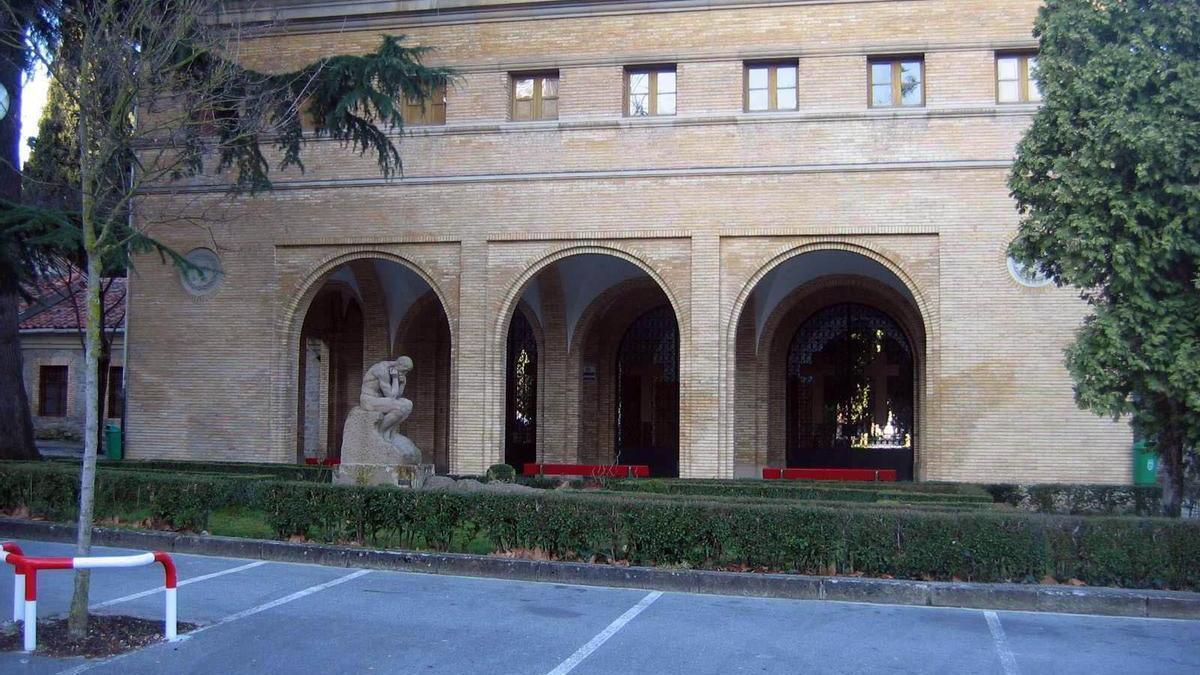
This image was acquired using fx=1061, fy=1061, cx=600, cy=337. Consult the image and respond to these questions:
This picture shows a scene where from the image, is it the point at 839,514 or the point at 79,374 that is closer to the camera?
the point at 839,514

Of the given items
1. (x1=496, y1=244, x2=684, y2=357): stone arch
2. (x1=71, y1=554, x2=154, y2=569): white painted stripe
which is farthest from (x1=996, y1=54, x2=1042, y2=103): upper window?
(x1=71, y1=554, x2=154, y2=569): white painted stripe

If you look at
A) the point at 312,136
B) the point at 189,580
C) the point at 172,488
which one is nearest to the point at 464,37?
the point at 312,136

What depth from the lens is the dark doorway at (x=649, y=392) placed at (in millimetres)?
25016

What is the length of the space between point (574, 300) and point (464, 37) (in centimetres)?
628

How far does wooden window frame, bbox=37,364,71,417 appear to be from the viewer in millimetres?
30922

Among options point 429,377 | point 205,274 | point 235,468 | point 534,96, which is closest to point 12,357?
point 205,274

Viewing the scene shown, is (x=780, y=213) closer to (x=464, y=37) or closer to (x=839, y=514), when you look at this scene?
(x=464, y=37)

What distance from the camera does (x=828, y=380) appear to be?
79.3 ft

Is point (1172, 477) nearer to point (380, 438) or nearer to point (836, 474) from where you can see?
point (836, 474)

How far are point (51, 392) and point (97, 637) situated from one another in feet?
88.5

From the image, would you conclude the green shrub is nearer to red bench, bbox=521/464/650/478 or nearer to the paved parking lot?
red bench, bbox=521/464/650/478

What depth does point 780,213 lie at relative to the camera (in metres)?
18.3

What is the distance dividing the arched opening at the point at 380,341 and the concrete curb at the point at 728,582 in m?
11.9

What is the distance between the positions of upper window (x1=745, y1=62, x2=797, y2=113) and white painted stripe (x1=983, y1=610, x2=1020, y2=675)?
11.5 m
